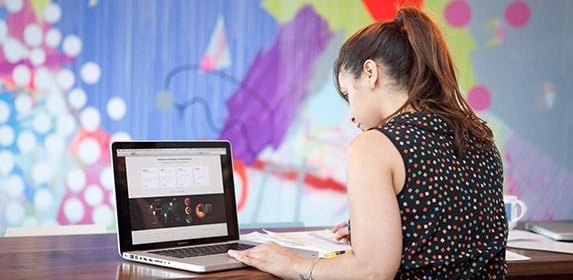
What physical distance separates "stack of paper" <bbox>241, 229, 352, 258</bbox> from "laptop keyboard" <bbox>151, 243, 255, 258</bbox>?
0.10 m

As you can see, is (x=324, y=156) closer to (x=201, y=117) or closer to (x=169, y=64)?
(x=201, y=117)

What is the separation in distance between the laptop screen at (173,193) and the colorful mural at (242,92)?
113cm

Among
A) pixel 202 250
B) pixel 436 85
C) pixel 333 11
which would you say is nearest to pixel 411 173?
pixel 436 85

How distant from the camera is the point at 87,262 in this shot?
1595mm

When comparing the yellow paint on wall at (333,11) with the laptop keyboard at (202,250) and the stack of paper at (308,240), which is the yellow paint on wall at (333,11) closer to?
the stack of paper at (308,240)

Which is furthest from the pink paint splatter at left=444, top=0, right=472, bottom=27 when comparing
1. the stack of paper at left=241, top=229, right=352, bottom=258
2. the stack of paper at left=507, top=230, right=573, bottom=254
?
the stack of paper at left=241, top=229, right=352, bottom=258

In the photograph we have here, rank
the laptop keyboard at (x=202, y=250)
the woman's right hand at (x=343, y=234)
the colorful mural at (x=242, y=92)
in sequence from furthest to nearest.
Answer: the colorful mural at (x=242, y=92) < the woman's right hand at (x=343, y=234) < the laptop keyboard at (x=202, y=250)

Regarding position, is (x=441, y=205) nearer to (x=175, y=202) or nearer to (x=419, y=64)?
(x=419, y=64)

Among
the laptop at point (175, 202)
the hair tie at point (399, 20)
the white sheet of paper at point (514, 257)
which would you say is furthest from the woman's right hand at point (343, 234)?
the hair tie at point (399, 20)

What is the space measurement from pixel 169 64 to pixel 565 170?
1927 mm

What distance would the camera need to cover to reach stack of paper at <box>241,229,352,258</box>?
5.78ft

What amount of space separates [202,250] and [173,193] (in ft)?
0.55

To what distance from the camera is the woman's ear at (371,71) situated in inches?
59.4

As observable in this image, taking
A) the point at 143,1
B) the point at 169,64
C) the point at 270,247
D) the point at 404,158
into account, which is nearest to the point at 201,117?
the point at 169,64
